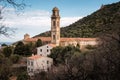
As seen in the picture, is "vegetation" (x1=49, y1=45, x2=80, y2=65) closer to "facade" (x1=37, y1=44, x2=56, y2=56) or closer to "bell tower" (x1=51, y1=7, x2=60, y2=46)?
"facade" (x1=37, y1=44, x2=56, y2=56)

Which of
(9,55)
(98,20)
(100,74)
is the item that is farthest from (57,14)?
(100,74)

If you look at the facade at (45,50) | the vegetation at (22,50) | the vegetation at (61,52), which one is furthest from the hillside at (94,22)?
the vegetation at (61,52)

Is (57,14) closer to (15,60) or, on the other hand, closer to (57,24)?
(57,24)

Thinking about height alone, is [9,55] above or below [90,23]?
below

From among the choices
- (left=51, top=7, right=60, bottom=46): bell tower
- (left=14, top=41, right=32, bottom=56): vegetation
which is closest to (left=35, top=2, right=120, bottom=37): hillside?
(left=51, top=7, right=60, bottom=46): bell tower

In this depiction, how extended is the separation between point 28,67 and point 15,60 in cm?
305

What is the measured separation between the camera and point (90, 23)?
112438 mm

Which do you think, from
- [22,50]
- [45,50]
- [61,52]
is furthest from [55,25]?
[61,52]

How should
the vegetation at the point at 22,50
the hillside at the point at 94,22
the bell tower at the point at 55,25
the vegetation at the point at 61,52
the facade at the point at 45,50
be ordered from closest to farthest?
the vegetation at the point at 61,52 → the vegetation at the point at 22,50 → the facade at the point at 45,50 → the bell tower at the point at 55,25 → the hillside at the point at 94,22

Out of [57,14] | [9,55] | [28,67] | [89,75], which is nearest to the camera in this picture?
[89,75]

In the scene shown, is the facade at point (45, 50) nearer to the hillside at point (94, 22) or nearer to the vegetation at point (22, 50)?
the vegetation at point (22, 50)

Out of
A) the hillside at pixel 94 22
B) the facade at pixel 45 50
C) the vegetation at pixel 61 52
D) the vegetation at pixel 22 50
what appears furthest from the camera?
the hillside at pixel 94 22

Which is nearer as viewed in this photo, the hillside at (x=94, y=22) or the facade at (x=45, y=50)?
the facade at (x=45, y=50)

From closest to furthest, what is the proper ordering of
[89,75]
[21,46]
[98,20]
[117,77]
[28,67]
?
[117,77], [89,75], [28,67], [21,46], [98,20]
